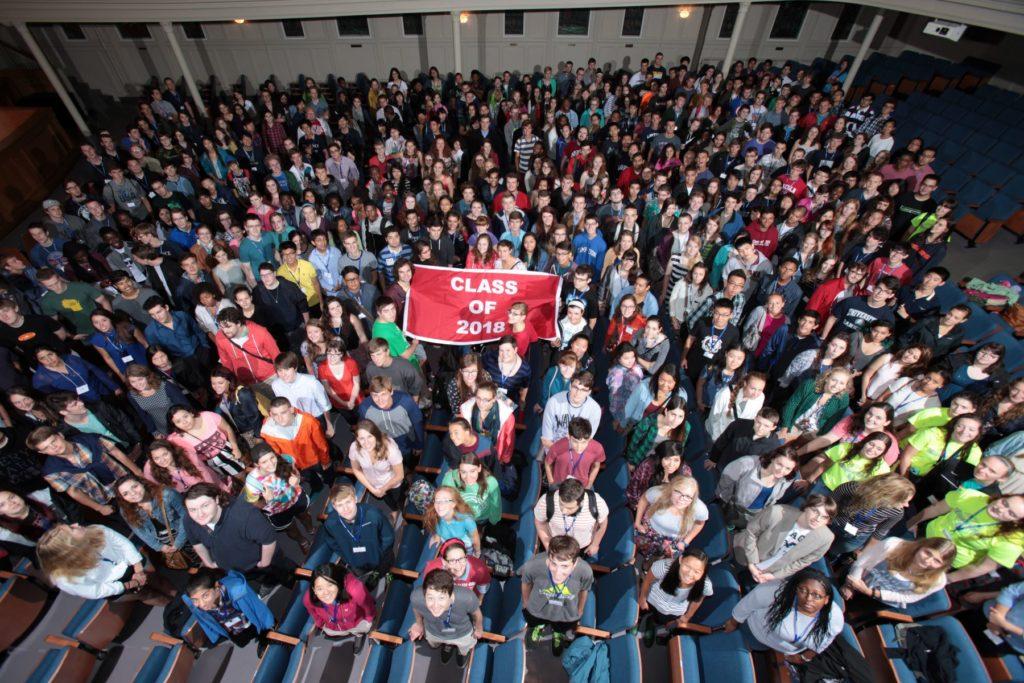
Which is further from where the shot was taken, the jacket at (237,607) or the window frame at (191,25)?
the window frame at (191,25)

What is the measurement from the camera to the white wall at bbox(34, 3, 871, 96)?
54.4 ft

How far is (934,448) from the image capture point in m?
4.54

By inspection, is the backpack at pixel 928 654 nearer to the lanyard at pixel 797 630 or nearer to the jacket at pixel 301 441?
the lanyard at pixel 797 630

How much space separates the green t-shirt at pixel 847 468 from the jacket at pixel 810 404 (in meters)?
0.43

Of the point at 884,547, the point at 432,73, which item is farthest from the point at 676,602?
the point at 432,73

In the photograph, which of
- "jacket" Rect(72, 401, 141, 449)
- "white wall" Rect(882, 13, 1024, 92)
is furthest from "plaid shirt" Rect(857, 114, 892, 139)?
"jacket" Rect(72, 401, 141, 449)

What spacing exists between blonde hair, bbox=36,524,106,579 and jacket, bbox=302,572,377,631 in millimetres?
1792

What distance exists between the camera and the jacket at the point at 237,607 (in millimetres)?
3654

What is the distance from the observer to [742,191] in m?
Result: 8.33

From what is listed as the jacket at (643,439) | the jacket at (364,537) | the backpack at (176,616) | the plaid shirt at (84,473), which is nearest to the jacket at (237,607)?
the backpack at (176,616)

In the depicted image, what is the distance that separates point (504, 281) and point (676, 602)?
3.66 metres

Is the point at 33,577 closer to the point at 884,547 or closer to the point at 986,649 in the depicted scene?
the point at 884,547

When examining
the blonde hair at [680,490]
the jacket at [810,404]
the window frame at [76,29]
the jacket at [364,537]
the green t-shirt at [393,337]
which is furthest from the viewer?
the window frame at [76,29]

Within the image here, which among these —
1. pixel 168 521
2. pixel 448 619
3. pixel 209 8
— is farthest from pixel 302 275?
pixel 209 8
